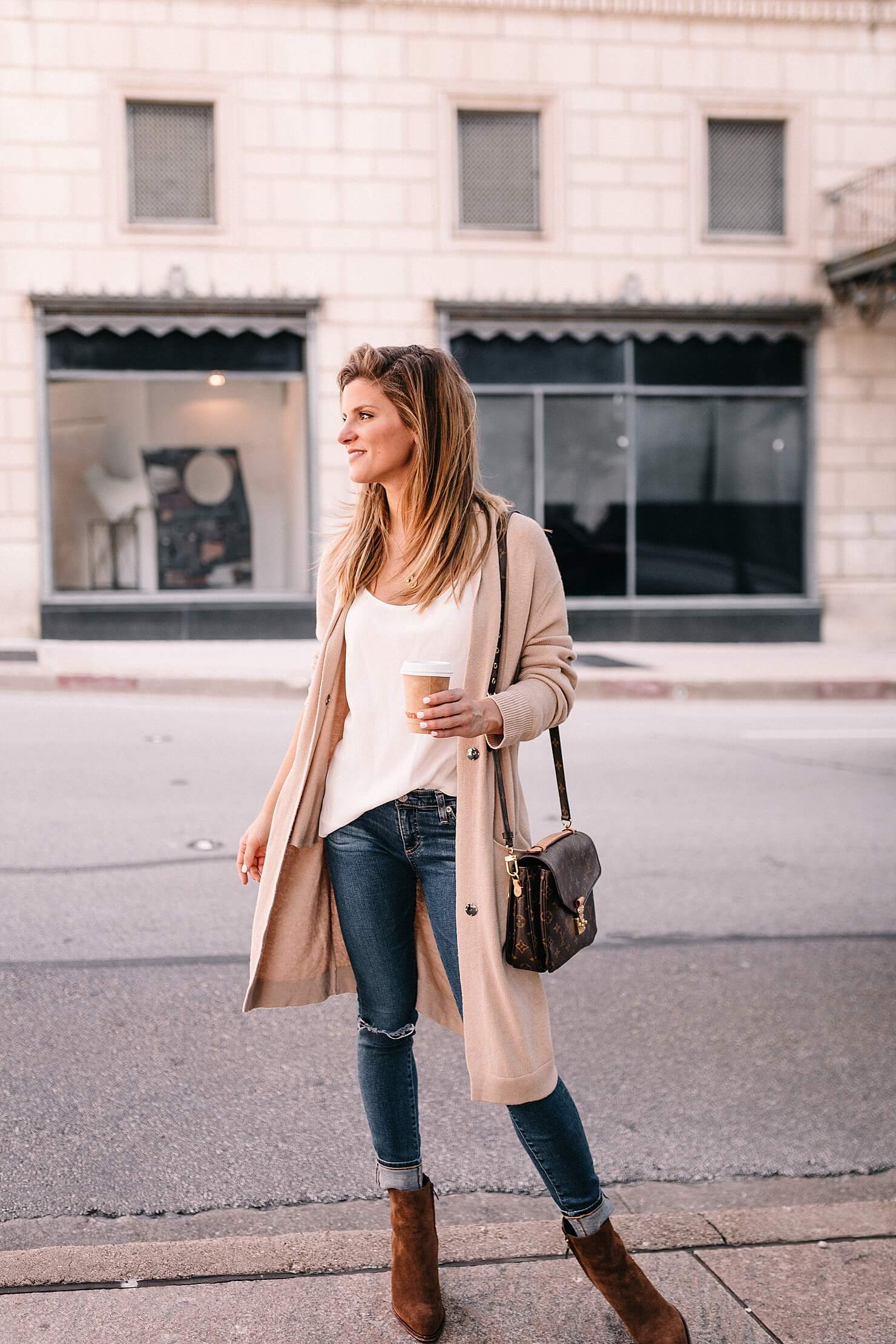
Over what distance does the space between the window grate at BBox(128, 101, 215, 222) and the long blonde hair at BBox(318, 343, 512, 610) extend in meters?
13.4

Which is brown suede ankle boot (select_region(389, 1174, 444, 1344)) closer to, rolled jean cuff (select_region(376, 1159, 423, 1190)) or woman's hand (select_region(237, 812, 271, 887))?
rolled jean cuff (select_region(376, 1159, 423, 1190))

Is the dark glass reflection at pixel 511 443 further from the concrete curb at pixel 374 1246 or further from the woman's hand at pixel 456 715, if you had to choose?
the woman's hand at pixel 456 715

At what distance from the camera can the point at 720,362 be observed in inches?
619

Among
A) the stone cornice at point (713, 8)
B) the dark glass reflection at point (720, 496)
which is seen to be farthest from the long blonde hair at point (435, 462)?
the stone cornice at point (713, 8)

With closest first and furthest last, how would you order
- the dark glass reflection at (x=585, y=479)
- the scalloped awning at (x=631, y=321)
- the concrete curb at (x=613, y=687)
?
1. the concrete curb at (x=613, y=687)
2. the scalloped awning at (x=631, y=321)
3. the dark glass reflection at (x=585, y=479)

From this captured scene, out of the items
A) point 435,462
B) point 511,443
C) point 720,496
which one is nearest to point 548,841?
point 435,462

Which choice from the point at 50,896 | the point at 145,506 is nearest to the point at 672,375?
the point at 145,506

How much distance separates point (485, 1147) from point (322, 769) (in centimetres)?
142

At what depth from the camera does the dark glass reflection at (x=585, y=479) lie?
50.7 ft

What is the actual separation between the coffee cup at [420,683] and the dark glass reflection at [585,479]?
13259 mm

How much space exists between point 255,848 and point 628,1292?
1.13 meters

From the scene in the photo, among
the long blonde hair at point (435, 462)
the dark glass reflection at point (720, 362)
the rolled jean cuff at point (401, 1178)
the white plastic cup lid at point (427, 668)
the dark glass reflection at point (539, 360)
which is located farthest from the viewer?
the dark glass reflection at point (720, 362)

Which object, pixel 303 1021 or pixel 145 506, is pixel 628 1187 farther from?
pixel 145 506

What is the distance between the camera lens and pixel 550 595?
8.59ft
